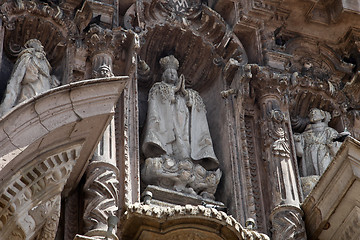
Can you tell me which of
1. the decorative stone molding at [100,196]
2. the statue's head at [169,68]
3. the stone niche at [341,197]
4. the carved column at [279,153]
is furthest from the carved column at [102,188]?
the stone niche at [341,197]

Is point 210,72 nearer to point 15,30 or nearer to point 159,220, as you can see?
point 15,30

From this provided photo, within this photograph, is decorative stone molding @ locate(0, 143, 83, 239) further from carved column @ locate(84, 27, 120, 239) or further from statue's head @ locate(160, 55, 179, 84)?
statue's head @ locate(160, 55, 179, 84)

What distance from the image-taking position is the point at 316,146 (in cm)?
1390

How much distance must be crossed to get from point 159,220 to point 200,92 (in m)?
4.02

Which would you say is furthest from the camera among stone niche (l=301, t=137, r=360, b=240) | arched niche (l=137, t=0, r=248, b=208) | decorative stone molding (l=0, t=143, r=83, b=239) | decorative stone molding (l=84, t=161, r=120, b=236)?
arched niche (l=137, t=0, r=248, b=208)

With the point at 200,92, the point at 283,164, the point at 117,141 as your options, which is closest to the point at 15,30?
the point at 117,141

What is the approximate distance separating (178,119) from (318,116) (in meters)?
2.25

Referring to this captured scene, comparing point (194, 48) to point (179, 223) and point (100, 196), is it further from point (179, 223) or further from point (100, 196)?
point (179, 223)

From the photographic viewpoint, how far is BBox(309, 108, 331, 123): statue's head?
14.3m

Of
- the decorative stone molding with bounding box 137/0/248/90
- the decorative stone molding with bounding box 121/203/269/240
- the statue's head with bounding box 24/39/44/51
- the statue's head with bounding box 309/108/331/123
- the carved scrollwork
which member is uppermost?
the decorative stone molding with bounding box 137/0/248/90

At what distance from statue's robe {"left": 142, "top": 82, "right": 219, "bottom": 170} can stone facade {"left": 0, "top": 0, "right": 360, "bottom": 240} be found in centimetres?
2

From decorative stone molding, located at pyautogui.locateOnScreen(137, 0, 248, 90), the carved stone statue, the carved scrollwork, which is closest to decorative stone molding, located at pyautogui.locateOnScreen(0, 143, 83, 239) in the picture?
the carved scrollwork

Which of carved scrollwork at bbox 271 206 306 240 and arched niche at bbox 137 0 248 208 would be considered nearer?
carved scrollwork at bbox 271 206 306 240

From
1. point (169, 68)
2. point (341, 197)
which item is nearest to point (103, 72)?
point (169, 68)
